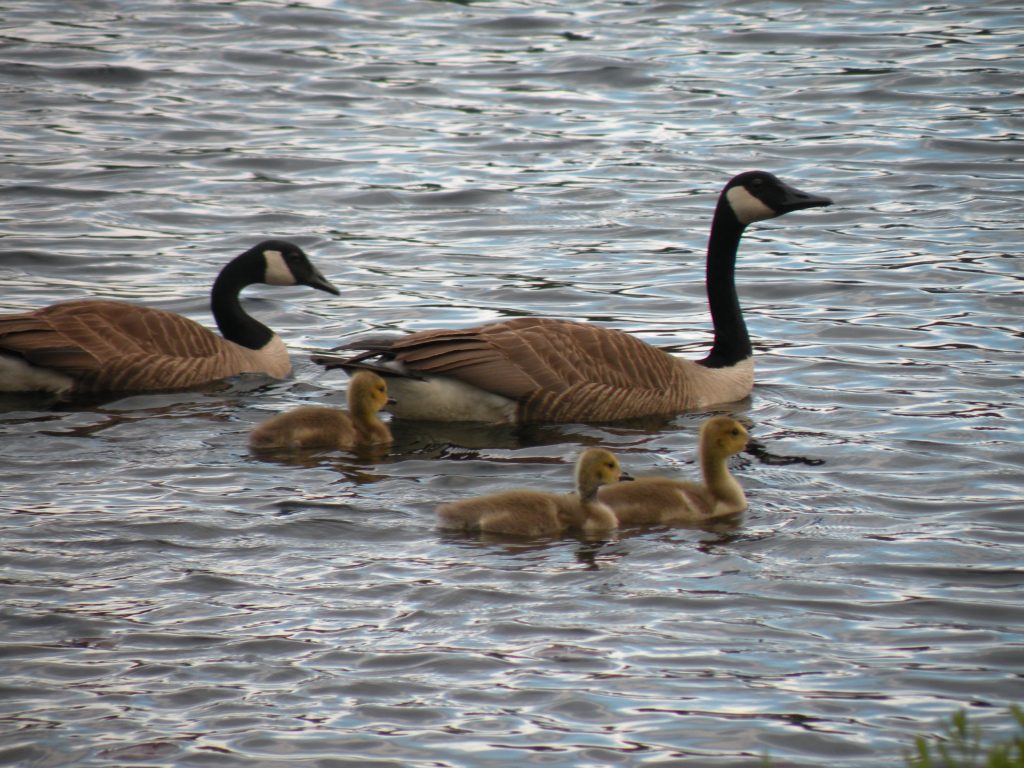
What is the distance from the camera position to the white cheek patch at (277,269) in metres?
12.4

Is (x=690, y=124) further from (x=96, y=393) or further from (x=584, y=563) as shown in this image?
(x=584, y=563)

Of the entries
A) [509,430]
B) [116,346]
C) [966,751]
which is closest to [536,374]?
[509,430]

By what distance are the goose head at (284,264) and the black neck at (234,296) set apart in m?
0.05

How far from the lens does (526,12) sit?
27203 mm

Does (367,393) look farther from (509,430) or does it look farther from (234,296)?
(234,296)

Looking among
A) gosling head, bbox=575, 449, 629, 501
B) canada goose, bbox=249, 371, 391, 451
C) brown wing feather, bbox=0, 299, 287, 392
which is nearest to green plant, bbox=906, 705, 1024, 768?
gosling head, bbox=575, 449, 629, 501

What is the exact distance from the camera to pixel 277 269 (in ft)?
40.9

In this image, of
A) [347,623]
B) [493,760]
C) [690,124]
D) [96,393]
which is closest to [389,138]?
[690,124]

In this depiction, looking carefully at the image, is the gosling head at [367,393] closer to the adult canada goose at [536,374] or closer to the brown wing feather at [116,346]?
the adult canada goose at [536,374]

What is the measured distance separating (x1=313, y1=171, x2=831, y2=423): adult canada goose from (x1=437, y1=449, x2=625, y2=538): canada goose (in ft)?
7.48

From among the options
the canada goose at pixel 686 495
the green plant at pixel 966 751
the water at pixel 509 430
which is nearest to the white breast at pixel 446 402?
the water at pixel 509 430

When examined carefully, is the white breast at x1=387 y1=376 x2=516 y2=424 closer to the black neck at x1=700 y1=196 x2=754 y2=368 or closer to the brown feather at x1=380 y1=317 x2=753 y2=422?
the brown feather at x1=380 y1=317 x2=753 y2=422

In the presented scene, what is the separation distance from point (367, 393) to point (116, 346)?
220cm

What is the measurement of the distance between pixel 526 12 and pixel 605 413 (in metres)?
17.1
